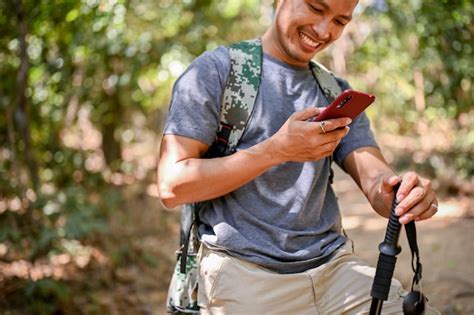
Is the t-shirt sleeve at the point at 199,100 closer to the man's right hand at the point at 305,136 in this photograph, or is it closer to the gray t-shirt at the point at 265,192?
the gray t-shirt at the point at 265,192

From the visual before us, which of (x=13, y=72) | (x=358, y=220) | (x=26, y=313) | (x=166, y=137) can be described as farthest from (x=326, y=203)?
(x=358, y=220)

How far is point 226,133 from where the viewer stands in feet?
7.66

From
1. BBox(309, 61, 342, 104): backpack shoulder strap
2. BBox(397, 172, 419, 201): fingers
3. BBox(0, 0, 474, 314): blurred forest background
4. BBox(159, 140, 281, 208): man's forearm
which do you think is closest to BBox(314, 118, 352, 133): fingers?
BBox(159, 140, 281, 208): man's forearm

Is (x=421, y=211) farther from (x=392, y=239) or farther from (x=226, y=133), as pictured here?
(x=226, y=133)

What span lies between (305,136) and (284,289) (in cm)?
61

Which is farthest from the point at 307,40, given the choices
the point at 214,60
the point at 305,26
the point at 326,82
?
the point at 214,60

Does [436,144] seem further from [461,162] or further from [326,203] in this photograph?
A: [326,203]

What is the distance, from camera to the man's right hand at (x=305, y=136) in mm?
2008

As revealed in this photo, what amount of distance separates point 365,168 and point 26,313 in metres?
2.75

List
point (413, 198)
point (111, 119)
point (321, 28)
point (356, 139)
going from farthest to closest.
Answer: point (111, 119) < point (356, 139) < point (321, 28) < point (413, 198)

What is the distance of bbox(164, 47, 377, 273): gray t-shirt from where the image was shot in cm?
225

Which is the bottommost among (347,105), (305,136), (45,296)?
(45,296)

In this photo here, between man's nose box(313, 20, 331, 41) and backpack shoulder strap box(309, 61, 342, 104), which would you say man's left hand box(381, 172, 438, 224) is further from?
man's nose box(313, 20, 331, 41)

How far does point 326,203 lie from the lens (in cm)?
254
